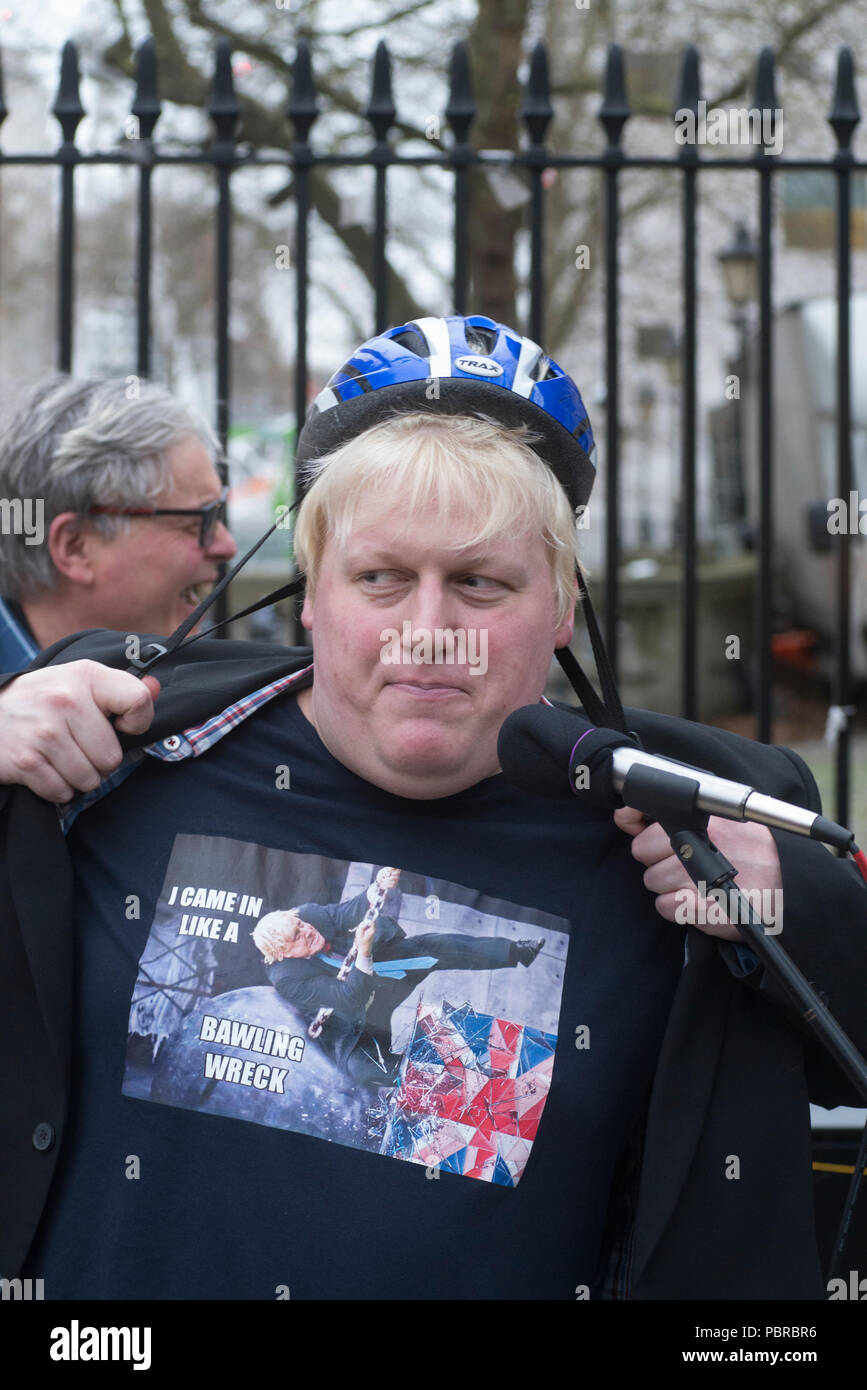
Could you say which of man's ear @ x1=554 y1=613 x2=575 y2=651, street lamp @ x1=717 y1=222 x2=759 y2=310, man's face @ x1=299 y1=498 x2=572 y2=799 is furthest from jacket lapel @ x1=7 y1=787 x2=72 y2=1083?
street lamp @ x1=717 y1=222 x2=759 y2=310

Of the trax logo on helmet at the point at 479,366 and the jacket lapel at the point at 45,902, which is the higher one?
the trax logo on helmet at the point at 479,366

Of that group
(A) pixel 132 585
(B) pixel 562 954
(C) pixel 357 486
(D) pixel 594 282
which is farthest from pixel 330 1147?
(D) pixel 594 282

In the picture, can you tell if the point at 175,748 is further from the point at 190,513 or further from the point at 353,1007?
the point at 190,513

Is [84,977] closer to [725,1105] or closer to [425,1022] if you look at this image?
[425,1022]

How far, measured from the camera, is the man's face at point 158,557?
3.39 metres

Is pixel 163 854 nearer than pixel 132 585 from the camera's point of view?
Yes

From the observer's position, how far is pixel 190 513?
3428mm

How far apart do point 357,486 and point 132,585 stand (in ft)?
5.39

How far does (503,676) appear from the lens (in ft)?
6.19

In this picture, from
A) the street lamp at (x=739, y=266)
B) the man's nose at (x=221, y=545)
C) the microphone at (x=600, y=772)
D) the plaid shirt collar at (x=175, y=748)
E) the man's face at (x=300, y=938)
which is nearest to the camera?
the microphone at (x=600, y=772)

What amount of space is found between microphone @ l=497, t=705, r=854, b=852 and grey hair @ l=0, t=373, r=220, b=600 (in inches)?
74.0

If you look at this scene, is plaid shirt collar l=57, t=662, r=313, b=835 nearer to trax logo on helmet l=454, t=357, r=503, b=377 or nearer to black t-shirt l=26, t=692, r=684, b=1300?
Answer: black t-shirt l=26, t=692, r=684, b=1300

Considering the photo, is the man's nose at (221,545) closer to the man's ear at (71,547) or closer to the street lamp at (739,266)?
the man's ear at (71,547)

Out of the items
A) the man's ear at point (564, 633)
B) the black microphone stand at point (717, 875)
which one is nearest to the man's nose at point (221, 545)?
the man's ear at point (564, 633)
